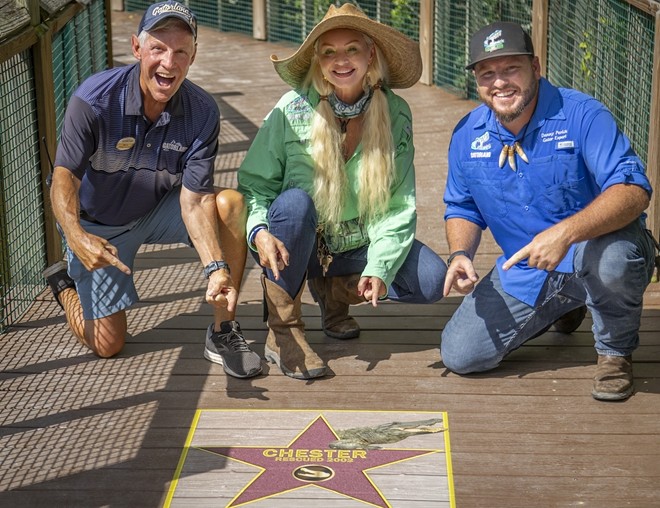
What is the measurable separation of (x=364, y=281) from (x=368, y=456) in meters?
0.76

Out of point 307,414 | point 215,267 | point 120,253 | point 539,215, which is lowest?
point 307,414

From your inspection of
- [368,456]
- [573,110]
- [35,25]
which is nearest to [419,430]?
[368,456]

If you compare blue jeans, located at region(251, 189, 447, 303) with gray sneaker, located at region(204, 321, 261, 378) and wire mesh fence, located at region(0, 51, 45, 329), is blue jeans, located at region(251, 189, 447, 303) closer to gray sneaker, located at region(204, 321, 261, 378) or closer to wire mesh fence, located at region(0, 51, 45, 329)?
gray sneaker, located at region(204, 321, 261, 378)

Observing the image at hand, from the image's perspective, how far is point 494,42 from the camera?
377 centimetres

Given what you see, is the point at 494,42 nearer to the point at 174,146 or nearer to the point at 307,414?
→ the point at 174,146

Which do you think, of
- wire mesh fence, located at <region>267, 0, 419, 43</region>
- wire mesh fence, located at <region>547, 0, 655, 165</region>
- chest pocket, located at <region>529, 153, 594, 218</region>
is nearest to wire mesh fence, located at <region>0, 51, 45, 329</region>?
chest pocket, located at <region>529, 153, 594, 218</region>

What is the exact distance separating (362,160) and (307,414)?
38.2 inches

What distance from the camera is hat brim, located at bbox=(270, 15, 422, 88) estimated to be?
13.0 feet

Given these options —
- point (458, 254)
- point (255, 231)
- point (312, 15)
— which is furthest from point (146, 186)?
point (312, 15)

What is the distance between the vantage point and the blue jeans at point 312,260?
3934 millimetres

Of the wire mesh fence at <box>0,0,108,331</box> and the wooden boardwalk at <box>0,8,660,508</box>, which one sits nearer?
the wooden boardwalk at <box>0,8,660,508</box>

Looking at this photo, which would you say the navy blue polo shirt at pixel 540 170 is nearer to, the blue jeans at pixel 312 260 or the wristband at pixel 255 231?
the blue jeans at pixel 312 260

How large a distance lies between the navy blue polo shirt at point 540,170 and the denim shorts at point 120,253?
106cm

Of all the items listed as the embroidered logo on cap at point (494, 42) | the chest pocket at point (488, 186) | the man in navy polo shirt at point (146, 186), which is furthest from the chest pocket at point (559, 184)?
the man in navy polo shirt at point (146, 186)
